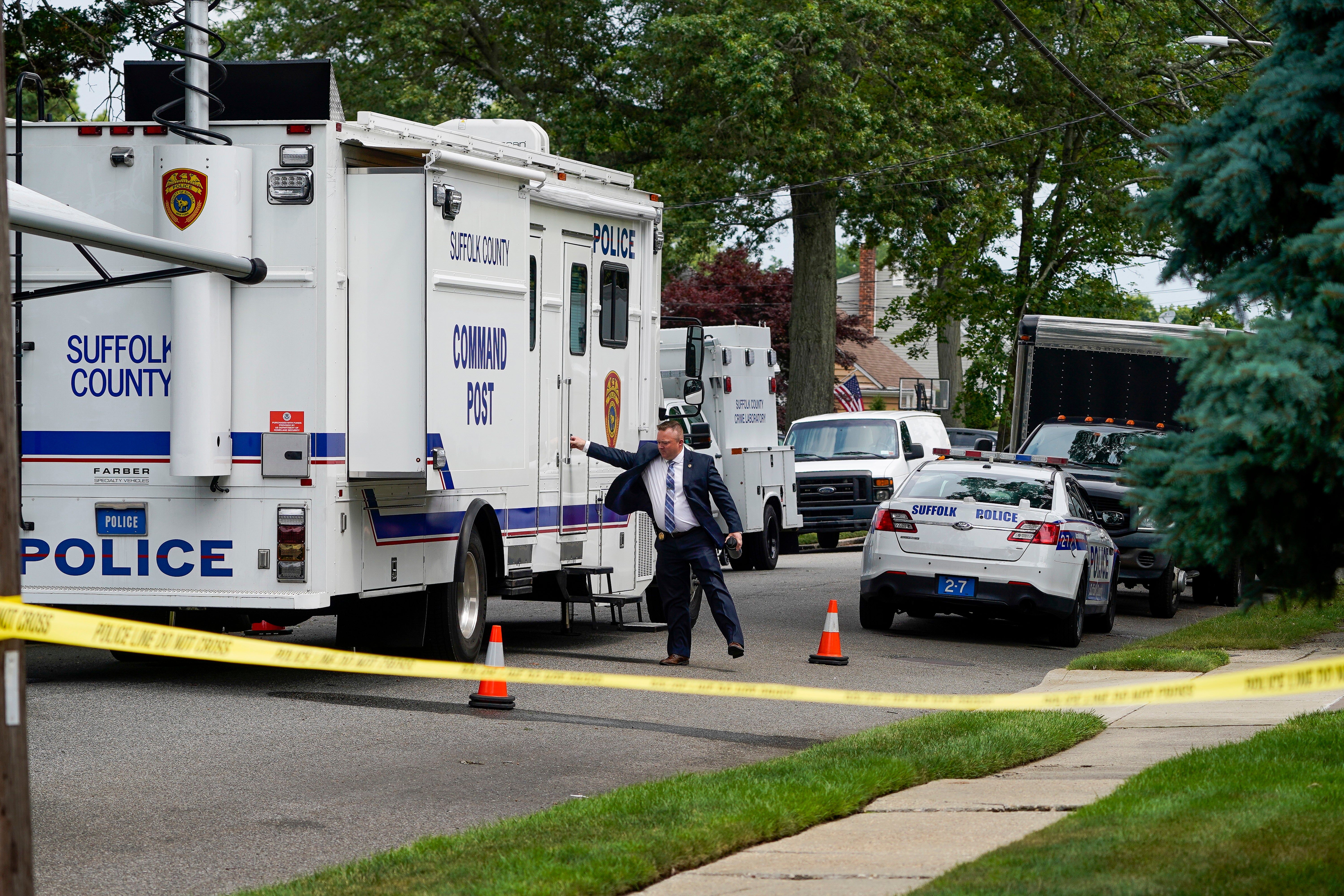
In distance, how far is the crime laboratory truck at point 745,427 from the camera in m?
21.6

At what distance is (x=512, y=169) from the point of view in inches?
464

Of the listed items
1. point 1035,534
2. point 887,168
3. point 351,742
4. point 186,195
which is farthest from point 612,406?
point 887,168

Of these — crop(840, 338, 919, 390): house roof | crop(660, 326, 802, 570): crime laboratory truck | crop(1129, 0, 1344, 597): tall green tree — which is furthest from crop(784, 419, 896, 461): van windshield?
crop(840, 338, 919, 390): house roof

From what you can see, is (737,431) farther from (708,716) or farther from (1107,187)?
(1107,187)

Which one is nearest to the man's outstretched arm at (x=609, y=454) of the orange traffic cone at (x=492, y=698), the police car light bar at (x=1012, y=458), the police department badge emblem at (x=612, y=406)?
the police department badge emblem at (x=612, y=406)

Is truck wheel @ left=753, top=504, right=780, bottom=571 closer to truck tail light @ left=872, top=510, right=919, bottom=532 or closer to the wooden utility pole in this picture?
truck tail light @ left=872, top=510, right=919, bottom=532

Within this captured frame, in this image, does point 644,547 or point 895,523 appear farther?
point 895,523

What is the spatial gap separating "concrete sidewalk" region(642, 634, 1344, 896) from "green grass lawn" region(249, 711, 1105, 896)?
97 mm

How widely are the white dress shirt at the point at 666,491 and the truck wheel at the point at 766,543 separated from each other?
31.9 feet

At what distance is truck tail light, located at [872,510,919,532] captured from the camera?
15.0 meters

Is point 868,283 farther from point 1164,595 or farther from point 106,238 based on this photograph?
point 106,238

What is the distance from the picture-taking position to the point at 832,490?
26.7m

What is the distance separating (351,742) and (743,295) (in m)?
44.8

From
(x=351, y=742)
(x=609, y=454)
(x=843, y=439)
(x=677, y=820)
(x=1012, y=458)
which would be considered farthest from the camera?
(x=843, y=439)
